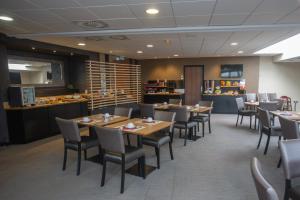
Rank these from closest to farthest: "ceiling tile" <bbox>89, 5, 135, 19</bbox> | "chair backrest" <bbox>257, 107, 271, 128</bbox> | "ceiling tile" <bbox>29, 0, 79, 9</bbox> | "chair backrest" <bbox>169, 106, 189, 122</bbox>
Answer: "ceiling tile" <bbox>29, 0, 79, 9</bbox>, "ceiling tile" <bbox>89, 5, 135, 19</bbox>, "chair backrest" <bbox>257, 107, 271, 128</bbox>, "chair backrest" <bbox>169, 106, 189, 122</bbox>

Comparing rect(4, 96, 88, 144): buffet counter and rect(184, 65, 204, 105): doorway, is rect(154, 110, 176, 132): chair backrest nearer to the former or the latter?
rect(4, 96, 88, 144): buffet counter

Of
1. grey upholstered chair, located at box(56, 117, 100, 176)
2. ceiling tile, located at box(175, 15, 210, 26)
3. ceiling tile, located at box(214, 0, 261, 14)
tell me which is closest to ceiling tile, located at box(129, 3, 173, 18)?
ceiling tile, located at box(175, 15, 210, 26)

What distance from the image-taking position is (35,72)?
21.7 ft

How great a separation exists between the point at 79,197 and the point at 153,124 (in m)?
1.55

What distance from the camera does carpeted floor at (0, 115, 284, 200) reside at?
9.01ft

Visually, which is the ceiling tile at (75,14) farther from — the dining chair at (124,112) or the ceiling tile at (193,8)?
the dining chair at (124,112)

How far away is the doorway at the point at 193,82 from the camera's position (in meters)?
10.1

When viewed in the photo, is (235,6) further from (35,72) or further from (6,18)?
(35,72)

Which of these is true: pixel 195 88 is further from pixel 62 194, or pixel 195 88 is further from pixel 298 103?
pixel 62 194

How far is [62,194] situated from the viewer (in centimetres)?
277

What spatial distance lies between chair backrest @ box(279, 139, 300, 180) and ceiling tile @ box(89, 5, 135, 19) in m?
2.73

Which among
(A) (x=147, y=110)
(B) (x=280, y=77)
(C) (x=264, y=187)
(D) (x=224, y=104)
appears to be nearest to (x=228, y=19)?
(A) (x=147, y=110)

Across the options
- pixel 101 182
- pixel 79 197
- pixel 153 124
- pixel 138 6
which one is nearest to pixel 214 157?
pixel 153 124

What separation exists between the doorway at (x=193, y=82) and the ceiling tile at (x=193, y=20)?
6.25 metres
